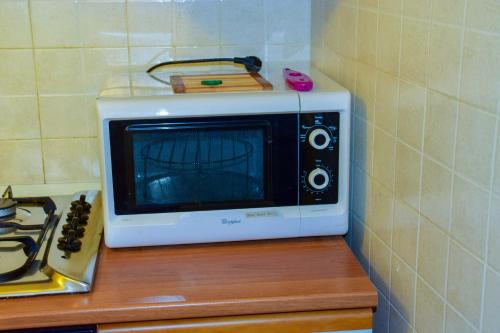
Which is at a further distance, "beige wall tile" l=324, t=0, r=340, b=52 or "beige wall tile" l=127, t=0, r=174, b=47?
"beige wall tile" l=127, t=0, r=174, b=47

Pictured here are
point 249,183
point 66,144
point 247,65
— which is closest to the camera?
point 249,183

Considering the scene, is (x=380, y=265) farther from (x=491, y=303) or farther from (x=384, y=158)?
(x=491, y=303)

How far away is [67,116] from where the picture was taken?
1.76 metres

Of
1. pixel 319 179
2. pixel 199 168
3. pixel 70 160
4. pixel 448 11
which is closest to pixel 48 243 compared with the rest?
pixel 199 168

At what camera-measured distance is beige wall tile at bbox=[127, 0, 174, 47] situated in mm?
1716

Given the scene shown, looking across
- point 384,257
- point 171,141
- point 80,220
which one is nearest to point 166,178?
point 171,141

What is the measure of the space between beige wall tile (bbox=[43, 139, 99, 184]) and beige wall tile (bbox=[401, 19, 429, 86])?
0.90m

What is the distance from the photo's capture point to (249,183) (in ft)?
4.58

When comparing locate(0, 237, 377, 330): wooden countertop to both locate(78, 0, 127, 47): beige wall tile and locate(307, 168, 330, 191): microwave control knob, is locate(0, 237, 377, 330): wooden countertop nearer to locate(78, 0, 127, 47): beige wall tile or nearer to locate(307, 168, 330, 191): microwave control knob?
locate(307, 168, 330, 191): microwave control knob

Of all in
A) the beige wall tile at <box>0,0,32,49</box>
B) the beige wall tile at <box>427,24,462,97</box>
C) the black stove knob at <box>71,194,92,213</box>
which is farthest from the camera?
the beige wall tile at <box>0,0,32,49</box>

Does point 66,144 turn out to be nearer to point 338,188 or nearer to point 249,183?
point 249,183

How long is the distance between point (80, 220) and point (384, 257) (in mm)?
642

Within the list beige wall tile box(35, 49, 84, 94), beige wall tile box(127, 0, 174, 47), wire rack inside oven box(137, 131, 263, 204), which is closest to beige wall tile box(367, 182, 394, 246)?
wire rack inside oven box(137, 131, 263, 204)

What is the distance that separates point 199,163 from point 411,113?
17.0 inches
